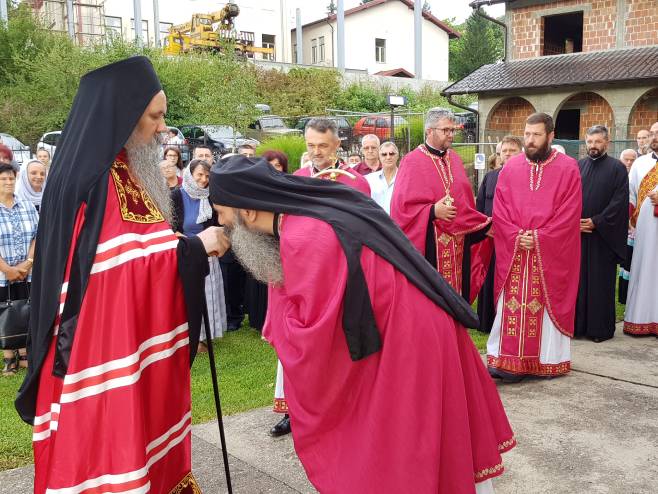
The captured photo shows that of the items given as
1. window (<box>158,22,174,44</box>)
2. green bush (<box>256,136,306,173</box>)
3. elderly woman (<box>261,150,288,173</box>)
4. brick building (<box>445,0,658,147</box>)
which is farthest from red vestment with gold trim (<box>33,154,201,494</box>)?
window (<box>158,22,174,44</box>)

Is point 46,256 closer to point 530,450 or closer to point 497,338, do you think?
point 530,450

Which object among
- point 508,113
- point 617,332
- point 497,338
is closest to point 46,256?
point 497,338

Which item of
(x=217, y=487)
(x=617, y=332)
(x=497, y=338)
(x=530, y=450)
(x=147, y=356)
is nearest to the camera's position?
(x=147, y=356)

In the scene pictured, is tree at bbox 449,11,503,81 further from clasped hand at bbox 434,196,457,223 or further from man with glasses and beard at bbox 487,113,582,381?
clasped hand at bbox 434,196,457,223

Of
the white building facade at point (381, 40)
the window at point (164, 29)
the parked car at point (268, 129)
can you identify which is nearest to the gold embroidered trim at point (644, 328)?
the parked car at point (268, 129)

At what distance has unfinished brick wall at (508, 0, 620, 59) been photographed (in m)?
21.0

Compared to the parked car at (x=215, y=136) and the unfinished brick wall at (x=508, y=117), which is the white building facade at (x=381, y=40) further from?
the parked car at (x=215, y=136)

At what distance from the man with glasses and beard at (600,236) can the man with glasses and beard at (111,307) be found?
5.07m

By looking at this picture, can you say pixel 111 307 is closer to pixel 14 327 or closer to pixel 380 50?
pixel 14 327

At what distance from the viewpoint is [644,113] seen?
20.3 m

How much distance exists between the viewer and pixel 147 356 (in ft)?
9.38

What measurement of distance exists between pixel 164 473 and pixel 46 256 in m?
1.08

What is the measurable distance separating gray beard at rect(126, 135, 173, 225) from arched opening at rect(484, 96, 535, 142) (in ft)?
68.7

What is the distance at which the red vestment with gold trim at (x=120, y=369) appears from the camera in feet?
8.80
